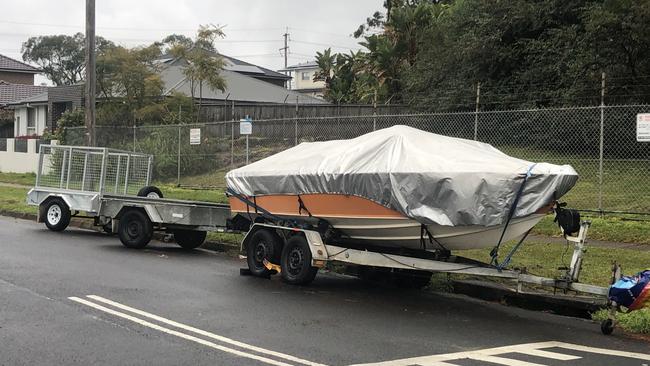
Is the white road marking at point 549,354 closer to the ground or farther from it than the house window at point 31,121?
closer to the ground

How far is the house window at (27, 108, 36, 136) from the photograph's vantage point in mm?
43938

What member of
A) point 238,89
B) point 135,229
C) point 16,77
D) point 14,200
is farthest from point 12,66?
point 135,229

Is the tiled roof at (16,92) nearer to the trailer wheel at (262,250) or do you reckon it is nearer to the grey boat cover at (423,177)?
the trailer wheel at (262,250)

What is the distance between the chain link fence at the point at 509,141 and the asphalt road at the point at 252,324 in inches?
263

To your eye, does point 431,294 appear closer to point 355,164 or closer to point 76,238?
point 355,164

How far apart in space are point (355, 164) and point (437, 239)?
1.43 meters

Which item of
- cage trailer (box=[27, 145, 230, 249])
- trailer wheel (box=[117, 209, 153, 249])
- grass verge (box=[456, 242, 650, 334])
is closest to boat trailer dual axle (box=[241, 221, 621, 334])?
grass verge (box=[456, 242, 650, 334])

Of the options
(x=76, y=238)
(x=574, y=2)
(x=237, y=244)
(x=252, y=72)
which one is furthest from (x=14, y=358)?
(x=252, y=72)

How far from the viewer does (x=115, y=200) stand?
42.6ft

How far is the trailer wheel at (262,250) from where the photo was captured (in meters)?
9.66

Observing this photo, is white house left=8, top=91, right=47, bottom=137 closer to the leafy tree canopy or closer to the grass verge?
the leafy tree canopy

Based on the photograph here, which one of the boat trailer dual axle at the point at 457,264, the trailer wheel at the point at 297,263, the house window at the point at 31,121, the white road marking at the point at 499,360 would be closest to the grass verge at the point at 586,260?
the boat trailer dual axle at the point at 457,264

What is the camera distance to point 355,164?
866 centimetres

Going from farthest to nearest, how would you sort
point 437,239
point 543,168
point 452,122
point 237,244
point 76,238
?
point 452,122
point 76,238
point 237,244
point 437,239
point 543,168
